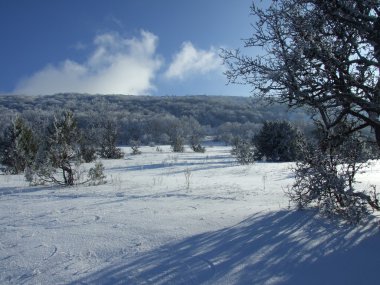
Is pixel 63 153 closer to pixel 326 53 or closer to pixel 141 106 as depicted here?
pixel 326 53

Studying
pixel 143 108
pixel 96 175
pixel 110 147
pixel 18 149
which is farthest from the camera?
pixel 143 108

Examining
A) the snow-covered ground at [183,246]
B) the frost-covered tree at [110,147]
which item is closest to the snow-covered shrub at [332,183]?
the snow-covered ground at [183,246]

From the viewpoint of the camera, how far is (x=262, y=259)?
4.03 m

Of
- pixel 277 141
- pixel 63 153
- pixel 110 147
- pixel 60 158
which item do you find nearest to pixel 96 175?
pixel 60 158

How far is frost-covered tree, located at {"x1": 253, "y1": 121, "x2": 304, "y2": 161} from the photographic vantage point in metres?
24.9

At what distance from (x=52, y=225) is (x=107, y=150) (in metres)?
23.4

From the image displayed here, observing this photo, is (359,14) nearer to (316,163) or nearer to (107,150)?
(316,163)

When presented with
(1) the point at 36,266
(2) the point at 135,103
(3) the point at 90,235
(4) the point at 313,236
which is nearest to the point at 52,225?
(3) the point at 90,235

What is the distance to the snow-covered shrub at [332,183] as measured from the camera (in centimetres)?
534

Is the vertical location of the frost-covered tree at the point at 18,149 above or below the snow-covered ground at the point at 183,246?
above

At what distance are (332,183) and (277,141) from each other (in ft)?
66.8

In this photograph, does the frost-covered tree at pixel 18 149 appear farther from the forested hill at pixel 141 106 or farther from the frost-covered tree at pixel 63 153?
the forested hill at pixel 141 106

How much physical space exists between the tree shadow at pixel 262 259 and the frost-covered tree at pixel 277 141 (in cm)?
2019

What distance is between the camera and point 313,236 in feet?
15.5
